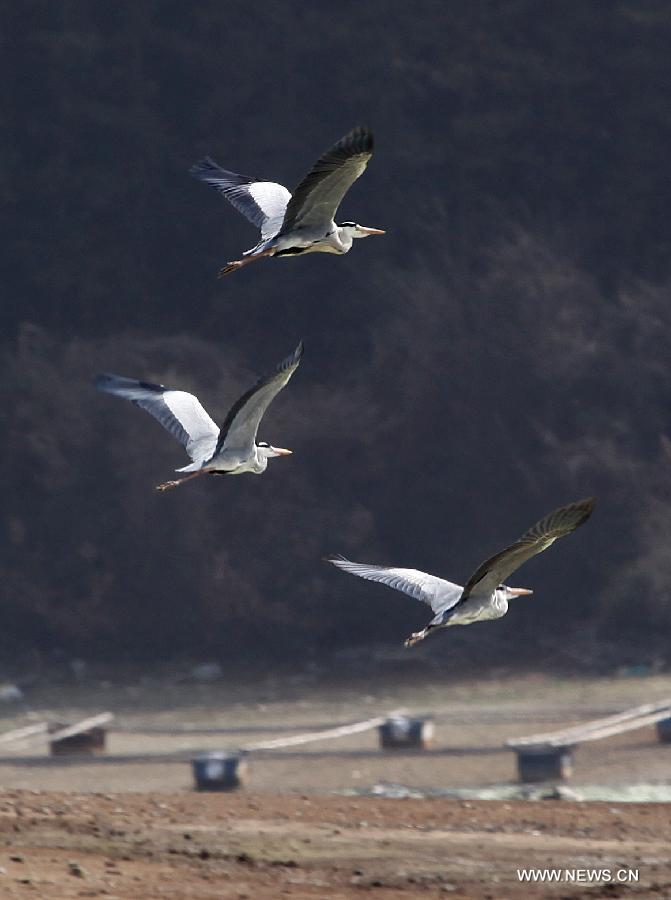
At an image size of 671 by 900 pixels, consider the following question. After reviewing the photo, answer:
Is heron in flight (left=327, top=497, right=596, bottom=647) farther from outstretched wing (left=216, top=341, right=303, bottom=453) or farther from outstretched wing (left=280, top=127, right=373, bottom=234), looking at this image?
outstretched wing (left=280, top=127, right=373, bottom=234)

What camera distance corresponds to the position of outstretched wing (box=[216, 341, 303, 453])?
10094 millimetres

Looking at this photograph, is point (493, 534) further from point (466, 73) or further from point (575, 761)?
point (575, 761)

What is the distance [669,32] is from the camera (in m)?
30.4

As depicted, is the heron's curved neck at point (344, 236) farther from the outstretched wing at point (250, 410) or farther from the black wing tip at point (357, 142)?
the black wing tip at point (357, 142)

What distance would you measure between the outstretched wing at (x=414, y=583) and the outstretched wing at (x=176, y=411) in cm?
122

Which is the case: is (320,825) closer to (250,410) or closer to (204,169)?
(250,410)

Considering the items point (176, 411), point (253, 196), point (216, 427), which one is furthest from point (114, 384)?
point (253, 196)

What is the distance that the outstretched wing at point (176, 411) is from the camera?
38.8ft

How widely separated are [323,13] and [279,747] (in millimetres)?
15880

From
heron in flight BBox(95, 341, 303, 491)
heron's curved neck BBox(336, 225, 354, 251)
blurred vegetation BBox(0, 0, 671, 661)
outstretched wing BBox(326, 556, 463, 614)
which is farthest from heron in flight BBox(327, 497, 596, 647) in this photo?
blurred vegetation BBox(0, 0, 671, 661)

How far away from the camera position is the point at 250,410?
1079 centimetres

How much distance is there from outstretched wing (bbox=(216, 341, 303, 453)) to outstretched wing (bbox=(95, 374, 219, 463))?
16.7 inches

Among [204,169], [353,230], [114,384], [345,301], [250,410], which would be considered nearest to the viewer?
[250,410]

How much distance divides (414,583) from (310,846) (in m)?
1.74
